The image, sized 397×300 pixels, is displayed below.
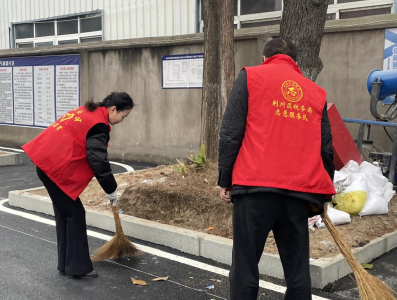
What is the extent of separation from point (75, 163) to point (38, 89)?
30.7 ft

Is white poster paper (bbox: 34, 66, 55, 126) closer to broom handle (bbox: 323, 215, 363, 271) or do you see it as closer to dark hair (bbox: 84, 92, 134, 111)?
dark hair (bbox: 84, 92, 134, 111)

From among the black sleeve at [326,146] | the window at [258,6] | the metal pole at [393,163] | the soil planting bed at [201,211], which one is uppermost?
the window at [258,6]

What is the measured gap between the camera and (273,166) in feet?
9.59

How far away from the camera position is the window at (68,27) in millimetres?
16234

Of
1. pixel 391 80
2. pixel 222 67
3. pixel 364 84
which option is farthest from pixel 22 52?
pixel 391 80

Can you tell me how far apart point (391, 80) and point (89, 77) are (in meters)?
7.37

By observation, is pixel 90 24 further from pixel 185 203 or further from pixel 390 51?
pixel 185 203

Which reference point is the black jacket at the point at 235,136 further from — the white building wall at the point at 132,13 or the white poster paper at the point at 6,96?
the white poster paper at the point at 6,96

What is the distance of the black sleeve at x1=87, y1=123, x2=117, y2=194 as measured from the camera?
4145 mm

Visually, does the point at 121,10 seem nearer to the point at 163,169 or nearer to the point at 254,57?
the point at 254,57

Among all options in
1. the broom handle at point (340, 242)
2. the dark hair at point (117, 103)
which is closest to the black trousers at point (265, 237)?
the broom handle at point (340, 242)

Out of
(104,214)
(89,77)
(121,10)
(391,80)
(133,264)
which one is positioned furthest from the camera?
(121,10)

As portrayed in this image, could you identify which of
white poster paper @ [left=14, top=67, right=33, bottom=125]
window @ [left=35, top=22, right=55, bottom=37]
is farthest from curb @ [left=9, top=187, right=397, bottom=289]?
window @ [left=35, top=22, right=55, bottom=37]

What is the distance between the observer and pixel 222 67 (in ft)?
22.5
